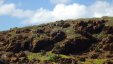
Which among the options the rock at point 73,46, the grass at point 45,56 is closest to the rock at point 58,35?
the rock at point 73,46

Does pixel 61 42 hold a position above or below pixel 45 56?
above

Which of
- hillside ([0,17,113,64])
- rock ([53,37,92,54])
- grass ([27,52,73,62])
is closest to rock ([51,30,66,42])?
hillside ([0,17,113,64])

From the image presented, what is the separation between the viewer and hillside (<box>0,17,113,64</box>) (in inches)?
5153

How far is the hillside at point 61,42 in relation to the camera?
131 metres

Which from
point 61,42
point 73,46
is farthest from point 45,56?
point 73,46

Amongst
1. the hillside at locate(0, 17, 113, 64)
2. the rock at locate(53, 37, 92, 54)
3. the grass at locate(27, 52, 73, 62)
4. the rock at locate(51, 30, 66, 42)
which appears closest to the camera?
the grass at locate(27, 52, 73, 62)

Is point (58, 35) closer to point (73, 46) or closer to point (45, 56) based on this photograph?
point (73, 46)

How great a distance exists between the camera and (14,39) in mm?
146875

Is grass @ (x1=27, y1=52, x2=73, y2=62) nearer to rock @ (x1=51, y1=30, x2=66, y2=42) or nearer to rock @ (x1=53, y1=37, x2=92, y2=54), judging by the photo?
rock @ (x1=53, y1=37, x2=92, y2=54)

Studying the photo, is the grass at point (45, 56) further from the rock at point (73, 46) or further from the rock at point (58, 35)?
the rock at point (58, 35)

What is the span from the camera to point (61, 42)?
140 m

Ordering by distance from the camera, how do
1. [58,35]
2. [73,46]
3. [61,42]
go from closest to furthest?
[73,46]
[61,42]
[58,35]

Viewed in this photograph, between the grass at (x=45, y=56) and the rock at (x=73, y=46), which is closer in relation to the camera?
the grass at (x=45, y=56)

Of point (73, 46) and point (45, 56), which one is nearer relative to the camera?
point (45, 56)
